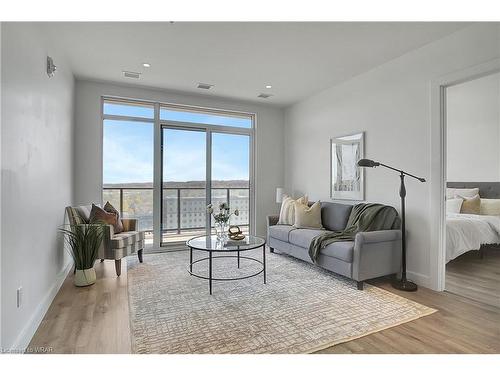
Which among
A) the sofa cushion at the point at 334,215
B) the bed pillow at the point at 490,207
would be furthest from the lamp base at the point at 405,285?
the bed pillow at the point at 490,207

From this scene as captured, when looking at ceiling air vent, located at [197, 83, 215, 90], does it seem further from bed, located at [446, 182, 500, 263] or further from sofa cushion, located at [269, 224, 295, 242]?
bed, located at [446, 182, 500, 263]

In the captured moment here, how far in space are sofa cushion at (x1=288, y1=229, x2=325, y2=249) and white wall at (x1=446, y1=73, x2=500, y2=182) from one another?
3131mm

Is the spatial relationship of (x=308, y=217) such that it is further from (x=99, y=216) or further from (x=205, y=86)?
(x=99, y=216)

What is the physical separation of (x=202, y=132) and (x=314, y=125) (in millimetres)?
1981

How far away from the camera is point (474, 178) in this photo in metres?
5.07

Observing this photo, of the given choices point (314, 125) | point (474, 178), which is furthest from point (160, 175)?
point (474, 178)

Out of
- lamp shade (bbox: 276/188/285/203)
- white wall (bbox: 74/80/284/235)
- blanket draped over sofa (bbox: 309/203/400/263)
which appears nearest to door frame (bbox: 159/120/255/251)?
white wall (bbox: 74/80/284/235)

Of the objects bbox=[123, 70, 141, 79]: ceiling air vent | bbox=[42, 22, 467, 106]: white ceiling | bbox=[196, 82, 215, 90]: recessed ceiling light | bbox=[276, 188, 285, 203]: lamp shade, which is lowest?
bbox=[276, 188, 285, 203]: lamp shade

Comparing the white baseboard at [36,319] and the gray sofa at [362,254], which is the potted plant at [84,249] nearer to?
the white baseboard at [36,319]

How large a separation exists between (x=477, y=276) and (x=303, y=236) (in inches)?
82.2

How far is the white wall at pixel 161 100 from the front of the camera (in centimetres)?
429

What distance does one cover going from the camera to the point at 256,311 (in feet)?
8.24

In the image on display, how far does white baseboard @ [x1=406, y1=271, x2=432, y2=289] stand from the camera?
311 cm

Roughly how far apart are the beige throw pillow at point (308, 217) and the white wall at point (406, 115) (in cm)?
48
